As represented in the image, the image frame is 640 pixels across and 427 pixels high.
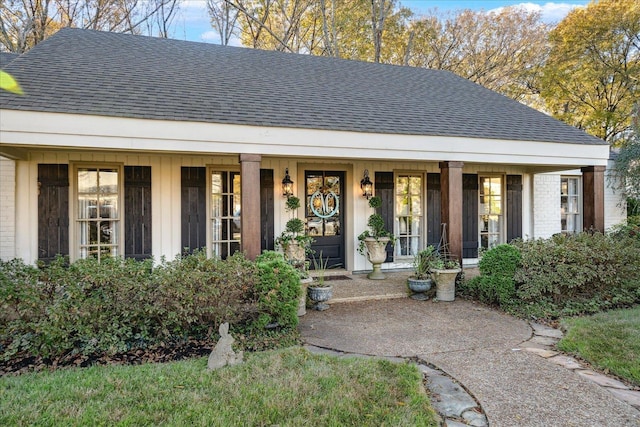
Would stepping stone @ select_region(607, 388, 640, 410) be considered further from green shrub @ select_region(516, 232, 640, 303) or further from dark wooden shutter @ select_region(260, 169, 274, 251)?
dark wooden shutter @ select_region(260, 169, 274, 251)

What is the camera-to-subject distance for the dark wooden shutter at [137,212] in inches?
264

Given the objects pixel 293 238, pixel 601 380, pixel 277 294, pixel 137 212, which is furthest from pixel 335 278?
pixel 601 380

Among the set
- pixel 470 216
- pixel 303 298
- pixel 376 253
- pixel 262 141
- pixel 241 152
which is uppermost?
pixel 262 141

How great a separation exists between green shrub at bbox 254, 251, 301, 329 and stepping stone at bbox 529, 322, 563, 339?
2789mm

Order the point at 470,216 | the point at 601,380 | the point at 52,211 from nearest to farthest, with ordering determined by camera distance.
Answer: the point at 601,380
the point at 52,211
the point at 470,216

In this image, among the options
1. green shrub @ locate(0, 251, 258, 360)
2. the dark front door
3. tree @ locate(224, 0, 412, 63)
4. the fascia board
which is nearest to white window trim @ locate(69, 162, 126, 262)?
the fascia board

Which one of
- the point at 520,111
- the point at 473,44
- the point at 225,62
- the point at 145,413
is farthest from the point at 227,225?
the point at 473,44

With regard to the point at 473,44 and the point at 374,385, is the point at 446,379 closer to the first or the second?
the point at 374,385

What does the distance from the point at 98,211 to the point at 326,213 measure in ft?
12.8

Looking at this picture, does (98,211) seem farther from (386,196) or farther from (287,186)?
(386,196)

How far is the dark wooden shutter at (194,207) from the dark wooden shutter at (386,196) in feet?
10.8

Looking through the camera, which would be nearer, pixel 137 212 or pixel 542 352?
pixel 542 352

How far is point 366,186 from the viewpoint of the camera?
315 inches

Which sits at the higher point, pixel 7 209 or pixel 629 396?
pixel 7 209
